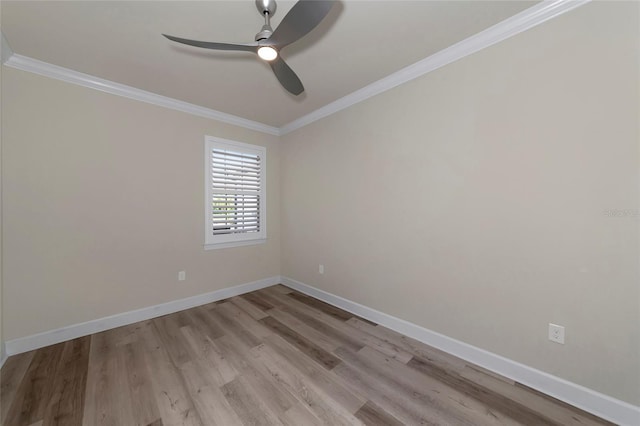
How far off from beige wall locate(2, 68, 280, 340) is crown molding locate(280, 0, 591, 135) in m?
2.01

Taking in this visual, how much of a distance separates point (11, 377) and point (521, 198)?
3944mm

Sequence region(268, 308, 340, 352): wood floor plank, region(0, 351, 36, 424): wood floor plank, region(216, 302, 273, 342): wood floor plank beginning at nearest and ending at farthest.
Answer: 1. region(0, 351, 36, 424): wood floor plank
2. region(268, 308, 340, 352): wood floor plank
3. region(216, 302, 273, 342): wood floor plank

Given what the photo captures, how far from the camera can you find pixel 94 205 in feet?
7.76

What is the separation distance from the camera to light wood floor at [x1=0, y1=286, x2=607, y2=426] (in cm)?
141

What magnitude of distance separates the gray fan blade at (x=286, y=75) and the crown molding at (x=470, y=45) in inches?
40.7

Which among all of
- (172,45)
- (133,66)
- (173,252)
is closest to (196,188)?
(173,252)

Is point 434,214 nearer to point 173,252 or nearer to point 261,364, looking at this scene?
point 261,364

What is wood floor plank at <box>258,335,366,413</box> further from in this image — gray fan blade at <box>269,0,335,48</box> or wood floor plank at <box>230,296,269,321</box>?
gray fan blade at <box>269,0,335,48</box>

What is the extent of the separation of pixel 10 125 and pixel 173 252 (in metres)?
1.73

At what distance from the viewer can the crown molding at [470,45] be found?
151 cm

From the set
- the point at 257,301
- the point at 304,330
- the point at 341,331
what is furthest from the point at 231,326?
the point at 341,331

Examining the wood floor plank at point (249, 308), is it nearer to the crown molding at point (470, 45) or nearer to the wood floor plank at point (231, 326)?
the wood floor plank at point (231, 326)

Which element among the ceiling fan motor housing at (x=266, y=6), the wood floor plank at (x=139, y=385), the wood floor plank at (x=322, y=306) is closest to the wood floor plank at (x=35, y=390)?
the wood floor plank at (x=139, y=385)

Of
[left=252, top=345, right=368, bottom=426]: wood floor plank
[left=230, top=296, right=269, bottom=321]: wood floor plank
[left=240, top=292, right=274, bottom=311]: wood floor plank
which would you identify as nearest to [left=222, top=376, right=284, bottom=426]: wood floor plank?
[left=252, top=345, right=368, bottom=426]: wood floor plank
